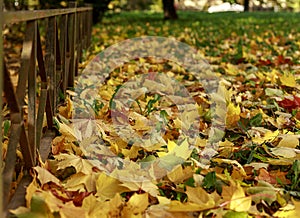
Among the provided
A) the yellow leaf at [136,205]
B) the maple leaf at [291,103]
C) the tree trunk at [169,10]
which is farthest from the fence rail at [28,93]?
the tree trunk at [169,10]

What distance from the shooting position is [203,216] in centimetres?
191

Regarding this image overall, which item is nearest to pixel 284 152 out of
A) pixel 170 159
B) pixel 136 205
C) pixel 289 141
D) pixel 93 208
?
pixel 289 141

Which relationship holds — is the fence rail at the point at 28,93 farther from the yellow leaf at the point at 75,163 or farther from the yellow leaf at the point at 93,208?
the yellow leaf at the point at 93,208

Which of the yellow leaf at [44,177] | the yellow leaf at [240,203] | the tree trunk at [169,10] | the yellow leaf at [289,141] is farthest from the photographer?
the tree trunk at [169,10]

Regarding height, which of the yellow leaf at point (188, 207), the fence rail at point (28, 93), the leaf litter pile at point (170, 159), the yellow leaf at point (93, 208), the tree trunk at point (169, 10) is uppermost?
the fence rail at point (28, 93)

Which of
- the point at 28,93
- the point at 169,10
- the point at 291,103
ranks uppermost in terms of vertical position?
the point at 28,93

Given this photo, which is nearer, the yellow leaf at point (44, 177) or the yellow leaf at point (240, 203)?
the yellow leaf at point (240, 203)

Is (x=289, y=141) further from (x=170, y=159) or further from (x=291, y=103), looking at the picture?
(x=291, y=103)

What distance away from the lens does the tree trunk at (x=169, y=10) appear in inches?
735

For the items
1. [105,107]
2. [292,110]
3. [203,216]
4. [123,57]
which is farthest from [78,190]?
[123,57]

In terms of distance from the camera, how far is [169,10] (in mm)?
18859

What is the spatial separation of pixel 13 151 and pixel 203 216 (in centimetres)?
67

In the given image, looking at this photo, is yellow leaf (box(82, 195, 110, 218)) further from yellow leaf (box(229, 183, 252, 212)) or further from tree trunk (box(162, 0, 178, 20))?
tree trunk (box(162, 0, 178, 20))

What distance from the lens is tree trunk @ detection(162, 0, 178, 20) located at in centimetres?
1867
